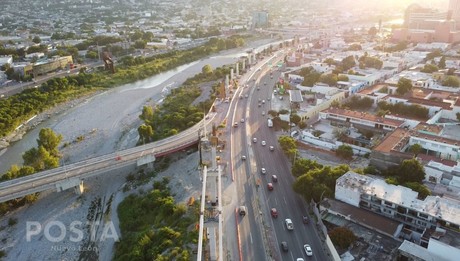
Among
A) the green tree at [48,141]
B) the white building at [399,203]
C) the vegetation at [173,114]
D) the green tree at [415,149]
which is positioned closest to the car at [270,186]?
the white building at [399,203]

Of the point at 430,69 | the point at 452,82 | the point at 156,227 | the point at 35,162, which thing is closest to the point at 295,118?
the point at 156,227

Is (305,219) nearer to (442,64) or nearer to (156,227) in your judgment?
(156,227)

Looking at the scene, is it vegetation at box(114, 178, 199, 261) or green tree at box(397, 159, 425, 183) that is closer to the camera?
vegetation at box(114, 178, 199, 261)

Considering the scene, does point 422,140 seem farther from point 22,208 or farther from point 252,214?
point 22,208

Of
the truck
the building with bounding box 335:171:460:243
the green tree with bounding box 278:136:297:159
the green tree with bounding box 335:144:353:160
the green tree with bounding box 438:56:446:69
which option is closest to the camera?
the building with bounding box 335:171:460:243

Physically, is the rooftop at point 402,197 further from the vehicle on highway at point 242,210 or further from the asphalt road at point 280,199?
the vehicle on highway at point 242,210

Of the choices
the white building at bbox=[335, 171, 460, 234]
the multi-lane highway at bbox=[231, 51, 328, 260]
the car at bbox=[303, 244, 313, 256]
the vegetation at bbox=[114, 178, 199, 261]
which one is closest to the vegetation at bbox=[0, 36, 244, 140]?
the vegetation at bbox=[114, 178, 199, 261]

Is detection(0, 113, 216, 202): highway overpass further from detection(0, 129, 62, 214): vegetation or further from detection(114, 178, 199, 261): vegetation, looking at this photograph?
detection(114, 178, 199, 261): vegetation
